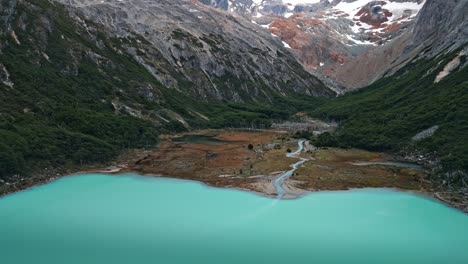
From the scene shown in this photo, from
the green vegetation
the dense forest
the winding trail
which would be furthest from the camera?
the green vegetation

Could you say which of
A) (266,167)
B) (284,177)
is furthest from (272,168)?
(284,177)

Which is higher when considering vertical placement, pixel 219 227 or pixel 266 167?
pixel 266 167

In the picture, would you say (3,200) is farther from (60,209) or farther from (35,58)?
(35,58)

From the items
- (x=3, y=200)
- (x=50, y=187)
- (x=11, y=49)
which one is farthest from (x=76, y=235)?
(x=11, y=49)

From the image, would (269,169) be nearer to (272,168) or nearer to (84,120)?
(272,168)

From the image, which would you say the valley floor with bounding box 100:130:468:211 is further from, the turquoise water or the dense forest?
the dense forest

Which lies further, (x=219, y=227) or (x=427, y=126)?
(x=427, y=126)

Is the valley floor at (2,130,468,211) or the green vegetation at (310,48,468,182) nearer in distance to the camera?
the valley floor at (2,130,468,211)

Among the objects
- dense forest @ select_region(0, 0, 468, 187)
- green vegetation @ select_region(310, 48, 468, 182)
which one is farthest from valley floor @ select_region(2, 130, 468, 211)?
green vegetation @ select_region(310, 48, 468, 182)

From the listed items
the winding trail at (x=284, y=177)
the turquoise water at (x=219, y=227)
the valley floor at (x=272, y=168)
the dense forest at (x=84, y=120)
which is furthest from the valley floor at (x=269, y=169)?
the dense forest at (x=84, y=120)
